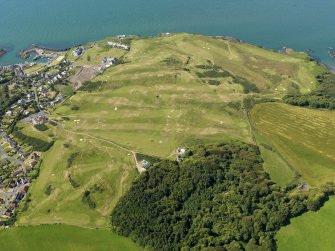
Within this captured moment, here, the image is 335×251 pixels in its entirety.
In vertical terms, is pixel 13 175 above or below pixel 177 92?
below

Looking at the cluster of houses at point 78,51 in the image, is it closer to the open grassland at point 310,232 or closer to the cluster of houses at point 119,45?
the cluster of houses at point 119,45

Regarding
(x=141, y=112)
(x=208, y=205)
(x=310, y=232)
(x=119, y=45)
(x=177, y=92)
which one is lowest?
(x=310, y=232)

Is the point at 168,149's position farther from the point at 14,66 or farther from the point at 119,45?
the point at 14,66

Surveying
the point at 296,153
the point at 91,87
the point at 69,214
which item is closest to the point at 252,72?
the point at 296,153

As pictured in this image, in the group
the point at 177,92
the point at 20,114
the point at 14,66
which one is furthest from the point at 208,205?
the point at 14,66

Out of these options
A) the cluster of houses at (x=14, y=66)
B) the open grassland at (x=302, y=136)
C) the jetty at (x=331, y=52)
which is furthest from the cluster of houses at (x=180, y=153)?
the jetty at (x=331, y=52)

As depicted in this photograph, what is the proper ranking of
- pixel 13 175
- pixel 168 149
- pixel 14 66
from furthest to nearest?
1. pixel 14 66
2. pixel 168 149
3. pixel 13 175

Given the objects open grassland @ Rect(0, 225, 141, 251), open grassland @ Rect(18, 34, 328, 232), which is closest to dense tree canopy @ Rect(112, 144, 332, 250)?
open grassland @ Rect(0, 225, 141, 251)
